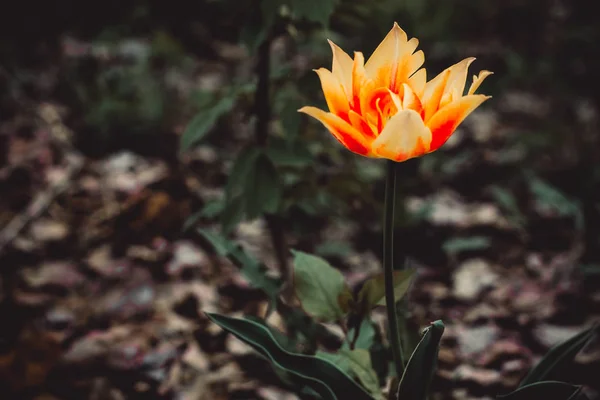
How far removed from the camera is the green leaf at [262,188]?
1436mm

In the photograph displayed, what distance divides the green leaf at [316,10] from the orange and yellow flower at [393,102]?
1.00ft

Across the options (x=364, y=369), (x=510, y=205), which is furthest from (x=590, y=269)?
(x=364, y=369)

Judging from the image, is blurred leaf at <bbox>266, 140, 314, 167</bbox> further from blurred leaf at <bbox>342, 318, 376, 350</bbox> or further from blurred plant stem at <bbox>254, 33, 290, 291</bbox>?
blurred leaf at <bbox>342, 318, 376, 350</bbox>

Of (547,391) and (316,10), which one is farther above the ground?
(316,10)

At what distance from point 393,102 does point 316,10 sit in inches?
17.9

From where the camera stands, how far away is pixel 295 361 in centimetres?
101

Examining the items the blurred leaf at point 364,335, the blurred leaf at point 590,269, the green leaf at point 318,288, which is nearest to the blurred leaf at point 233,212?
the green leaf at point 318,288

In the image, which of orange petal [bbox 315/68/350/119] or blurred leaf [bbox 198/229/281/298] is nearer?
orange petal [bbox 315/68/350/119]

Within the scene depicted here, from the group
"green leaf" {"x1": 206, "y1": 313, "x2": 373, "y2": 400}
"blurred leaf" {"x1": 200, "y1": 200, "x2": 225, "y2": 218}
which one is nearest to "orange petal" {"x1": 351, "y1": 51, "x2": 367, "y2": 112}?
"green leaf" {"x1": 206, "y1": 313, "x2": 373, "y2": 400}

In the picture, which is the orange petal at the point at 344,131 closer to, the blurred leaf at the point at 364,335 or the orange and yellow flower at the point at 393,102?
the orange and yellow flower at the point at 393,102

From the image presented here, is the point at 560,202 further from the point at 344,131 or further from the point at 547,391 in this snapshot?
the point at 344,131

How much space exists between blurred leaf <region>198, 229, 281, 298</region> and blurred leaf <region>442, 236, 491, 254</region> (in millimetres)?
950

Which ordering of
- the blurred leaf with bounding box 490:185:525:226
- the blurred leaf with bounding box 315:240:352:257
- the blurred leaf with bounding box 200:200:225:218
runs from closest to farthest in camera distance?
1. the blurred leaf with bounding box 200:200:225:218
2. the blurred leaf with bounding box 315:240:352:257
3. the blurred leaf with bounding box 490:185:525:226

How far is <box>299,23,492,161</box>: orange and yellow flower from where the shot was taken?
30.3 inches
